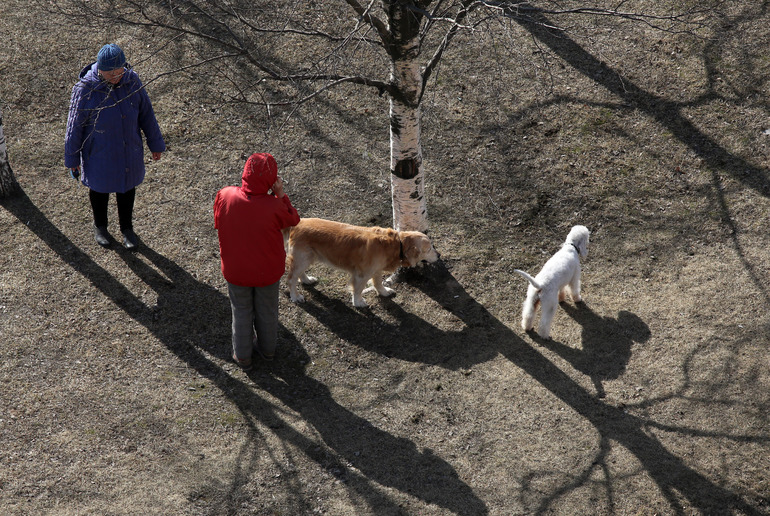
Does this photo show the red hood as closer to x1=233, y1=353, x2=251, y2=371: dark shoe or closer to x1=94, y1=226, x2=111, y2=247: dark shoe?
x1=233, y1=353, x2=251, y2=371: dark shoe

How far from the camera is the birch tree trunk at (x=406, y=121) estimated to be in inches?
236

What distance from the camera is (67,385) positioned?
599 cm

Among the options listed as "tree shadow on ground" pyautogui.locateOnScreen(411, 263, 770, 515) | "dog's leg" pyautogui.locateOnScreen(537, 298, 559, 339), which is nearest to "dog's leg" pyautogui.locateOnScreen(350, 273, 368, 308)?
"tree shadow on ground" pyautogui.locateOnScreen(411, 263, 770, 515)

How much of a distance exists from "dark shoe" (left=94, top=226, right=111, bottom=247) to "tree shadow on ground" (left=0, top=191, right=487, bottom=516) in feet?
0.70

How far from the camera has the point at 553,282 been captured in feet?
20.5

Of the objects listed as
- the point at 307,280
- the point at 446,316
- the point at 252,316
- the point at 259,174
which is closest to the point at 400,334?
the point at 446,316

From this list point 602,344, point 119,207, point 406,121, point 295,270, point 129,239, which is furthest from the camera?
point 129,239

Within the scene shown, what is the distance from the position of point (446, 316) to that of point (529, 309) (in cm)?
88

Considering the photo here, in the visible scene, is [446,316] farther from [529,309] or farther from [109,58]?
[109,58]

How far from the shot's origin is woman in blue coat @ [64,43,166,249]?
6.52 meters

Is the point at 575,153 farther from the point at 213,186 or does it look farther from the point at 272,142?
the point at 213,186

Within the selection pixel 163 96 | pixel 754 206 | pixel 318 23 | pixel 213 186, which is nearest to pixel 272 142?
pixel 213 186

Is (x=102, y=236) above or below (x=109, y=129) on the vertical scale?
below

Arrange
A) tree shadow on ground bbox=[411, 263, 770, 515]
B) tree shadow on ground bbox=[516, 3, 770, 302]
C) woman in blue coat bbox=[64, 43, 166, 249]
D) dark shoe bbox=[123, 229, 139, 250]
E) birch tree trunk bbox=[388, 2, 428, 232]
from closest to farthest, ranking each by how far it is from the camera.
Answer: tree shadow on ground bbox=[411, 263, 770, 515]
birch tree trunk bbox=[388, 2, 428, 232]
woman in blue coat bbox=[64, 43, 166, 249]
dark shoe bbox=[123, 229, 139, 250]
tree shadow on ground bbox=[516, 3, 770, 302]
